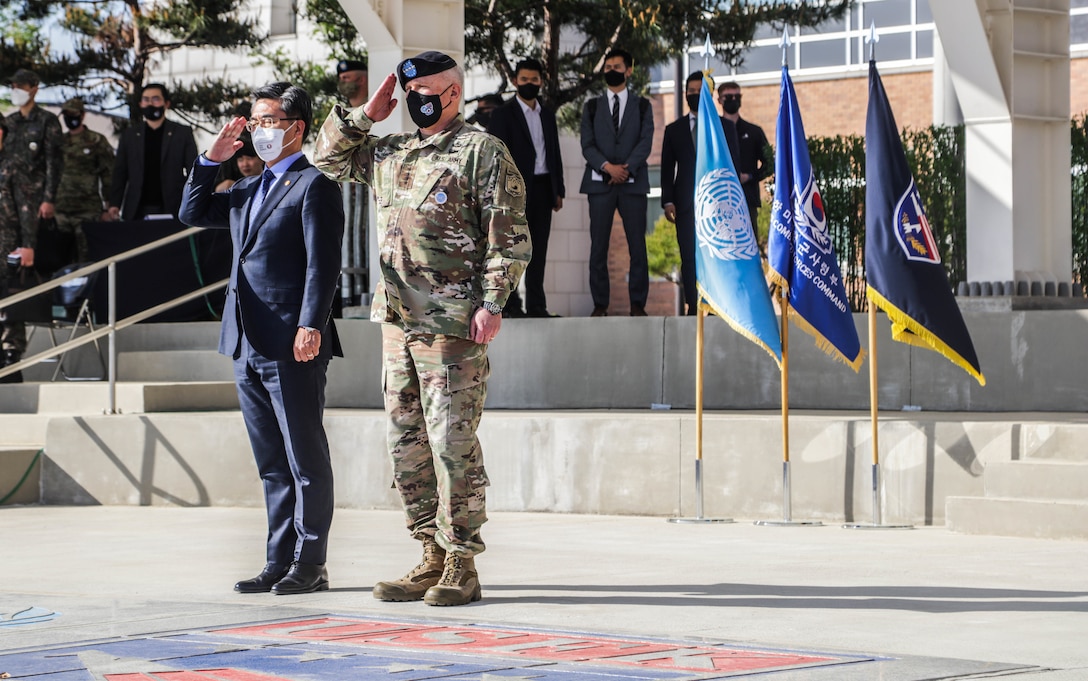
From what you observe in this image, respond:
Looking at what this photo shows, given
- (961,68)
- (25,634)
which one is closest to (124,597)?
(25,634)

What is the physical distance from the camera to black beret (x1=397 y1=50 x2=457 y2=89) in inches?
241

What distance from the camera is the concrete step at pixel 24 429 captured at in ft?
39.2

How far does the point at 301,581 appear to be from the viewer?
651cm

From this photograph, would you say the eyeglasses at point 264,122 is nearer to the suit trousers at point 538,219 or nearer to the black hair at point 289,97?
the black hair at point 289,97

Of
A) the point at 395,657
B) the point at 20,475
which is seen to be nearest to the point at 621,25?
the point at 20,475

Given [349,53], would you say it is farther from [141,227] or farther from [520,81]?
[520,81]

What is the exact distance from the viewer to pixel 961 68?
12.3 meters

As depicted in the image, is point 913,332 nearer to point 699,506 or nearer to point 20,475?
point 699,506

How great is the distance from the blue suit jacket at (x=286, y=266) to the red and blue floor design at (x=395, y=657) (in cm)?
141

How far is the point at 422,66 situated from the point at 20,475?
645 cm

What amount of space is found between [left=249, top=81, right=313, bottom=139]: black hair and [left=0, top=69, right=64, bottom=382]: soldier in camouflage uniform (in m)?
7.69

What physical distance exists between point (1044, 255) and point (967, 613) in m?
7.00

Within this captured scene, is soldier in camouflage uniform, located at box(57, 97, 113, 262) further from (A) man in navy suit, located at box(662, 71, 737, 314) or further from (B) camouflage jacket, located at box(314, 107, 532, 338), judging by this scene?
(B) camouflage jacket, located at box(314, 107, 532, 338)

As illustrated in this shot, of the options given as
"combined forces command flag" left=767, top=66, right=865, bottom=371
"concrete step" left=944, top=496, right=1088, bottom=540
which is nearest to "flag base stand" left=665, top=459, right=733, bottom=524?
"combined forces command flag" left=767, top=66, right=865, bottom=371
